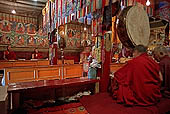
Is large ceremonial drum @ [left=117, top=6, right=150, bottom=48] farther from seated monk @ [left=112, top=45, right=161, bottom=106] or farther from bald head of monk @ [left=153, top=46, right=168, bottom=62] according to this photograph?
seated monk @ [left=112, top=45, right=161, bottom=106]

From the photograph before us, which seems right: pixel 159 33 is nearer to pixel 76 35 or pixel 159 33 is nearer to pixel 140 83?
pixel 140 83

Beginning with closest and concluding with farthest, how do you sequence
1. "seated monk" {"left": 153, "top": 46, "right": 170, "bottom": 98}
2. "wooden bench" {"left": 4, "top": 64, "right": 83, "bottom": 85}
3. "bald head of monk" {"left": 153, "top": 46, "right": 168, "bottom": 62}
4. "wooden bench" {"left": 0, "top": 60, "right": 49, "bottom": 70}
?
1. "seated monk" {"left": 153, "top": 46, "right": 170, "bottom": 98}
2. "bald head of monk" {"left": 153, "top": 46, "right": 168, "bottom": 62}
3. "wooden bench" {"left": 4, "top": 64, "right": 83, "bottom": 85}
4. "wooden bench" {"left": 0, "top": 60, "right": 49, "bottom": 70}

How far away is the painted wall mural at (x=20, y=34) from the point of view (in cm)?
762

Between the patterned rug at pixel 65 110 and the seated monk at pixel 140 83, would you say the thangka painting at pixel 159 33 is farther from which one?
the patterned rug at pixel 65 110

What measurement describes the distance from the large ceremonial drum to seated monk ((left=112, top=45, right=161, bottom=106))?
0.49 metres

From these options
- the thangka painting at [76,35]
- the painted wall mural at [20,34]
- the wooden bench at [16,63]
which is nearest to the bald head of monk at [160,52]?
the wooden bench at [16,63]

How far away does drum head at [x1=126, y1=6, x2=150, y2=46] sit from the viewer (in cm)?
217

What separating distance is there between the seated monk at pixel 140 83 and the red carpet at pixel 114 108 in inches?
3.3

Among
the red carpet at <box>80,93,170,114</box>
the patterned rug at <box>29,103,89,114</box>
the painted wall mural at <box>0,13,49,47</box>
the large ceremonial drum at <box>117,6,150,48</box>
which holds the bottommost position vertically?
the patterned rug at <box>29,103,89,114</box>

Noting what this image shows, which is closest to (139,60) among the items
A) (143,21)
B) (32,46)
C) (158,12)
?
(143,21)

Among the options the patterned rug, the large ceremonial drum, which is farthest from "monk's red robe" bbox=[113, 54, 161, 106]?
the patterned rug

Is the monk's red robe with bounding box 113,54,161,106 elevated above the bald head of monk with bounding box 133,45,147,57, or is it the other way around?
the bald head of monk with bounding box 133,45,147,57

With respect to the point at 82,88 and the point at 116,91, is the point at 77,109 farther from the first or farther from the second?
the point at 116,91

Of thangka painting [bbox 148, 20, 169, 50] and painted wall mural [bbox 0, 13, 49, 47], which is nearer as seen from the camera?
thangka painting [bbox 148, 20, 169, 50]
